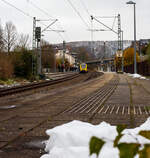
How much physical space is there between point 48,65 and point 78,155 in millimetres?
91581

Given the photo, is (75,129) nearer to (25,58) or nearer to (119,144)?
(119,144)

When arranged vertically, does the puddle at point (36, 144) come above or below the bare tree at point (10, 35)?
below

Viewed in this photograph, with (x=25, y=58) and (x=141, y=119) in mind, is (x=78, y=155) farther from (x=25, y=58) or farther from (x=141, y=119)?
(x=25, y=58)

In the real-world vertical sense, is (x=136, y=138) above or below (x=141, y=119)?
above

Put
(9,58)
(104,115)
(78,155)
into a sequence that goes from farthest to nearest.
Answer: (9,58), (104,115), (78,155)

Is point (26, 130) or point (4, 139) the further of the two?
point (26, 130)

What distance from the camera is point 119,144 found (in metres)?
1.22

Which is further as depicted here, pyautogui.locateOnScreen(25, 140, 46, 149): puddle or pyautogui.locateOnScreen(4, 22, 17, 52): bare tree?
pyautogui.locateOnScreen(4, 22, 17, 52): bare tree

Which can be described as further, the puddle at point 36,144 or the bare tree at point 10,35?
the bare tree at point 10,35

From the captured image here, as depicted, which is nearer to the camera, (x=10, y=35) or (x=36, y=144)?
(x=36, y=144)

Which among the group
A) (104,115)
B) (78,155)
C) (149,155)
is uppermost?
(149,155)

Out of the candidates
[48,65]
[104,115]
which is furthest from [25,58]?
[48,65]

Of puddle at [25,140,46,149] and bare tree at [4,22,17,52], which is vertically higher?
bare tree at [4,22,17,52]

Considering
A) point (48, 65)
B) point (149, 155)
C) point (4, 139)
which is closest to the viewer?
point (149, 155)
